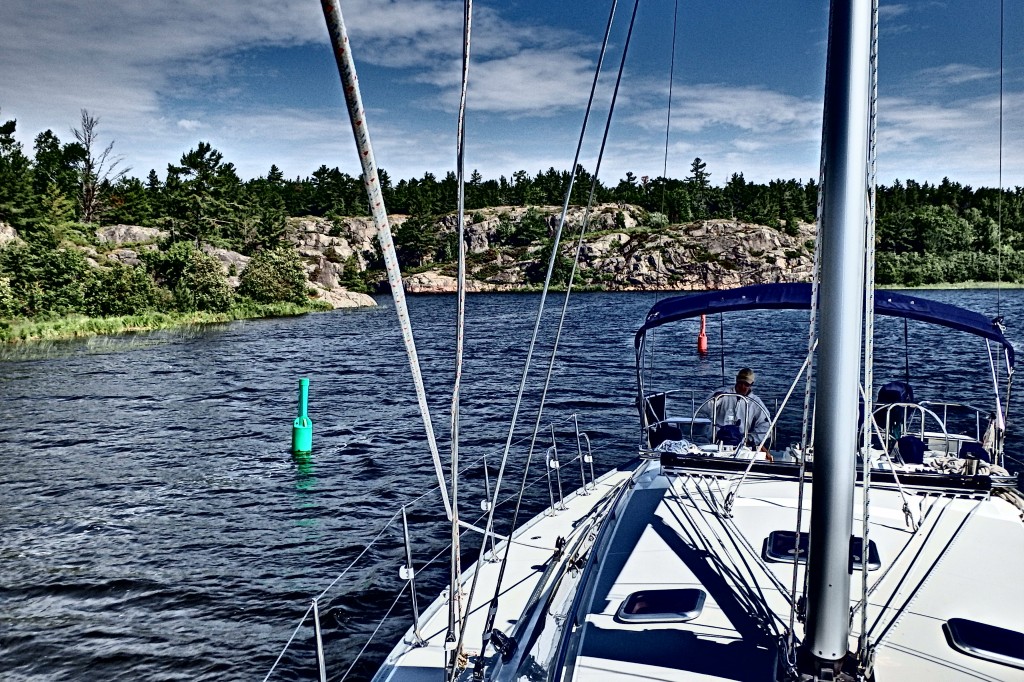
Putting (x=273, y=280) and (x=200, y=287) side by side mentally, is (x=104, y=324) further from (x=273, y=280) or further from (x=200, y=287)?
(x=273, y=280)

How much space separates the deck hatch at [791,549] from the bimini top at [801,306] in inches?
160

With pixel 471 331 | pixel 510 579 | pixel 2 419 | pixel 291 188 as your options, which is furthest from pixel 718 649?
pixel 291 188

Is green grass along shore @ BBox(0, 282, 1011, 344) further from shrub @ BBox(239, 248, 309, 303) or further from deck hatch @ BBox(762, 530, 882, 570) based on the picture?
deck hatch @ BBox(762, 530, 882, 570)

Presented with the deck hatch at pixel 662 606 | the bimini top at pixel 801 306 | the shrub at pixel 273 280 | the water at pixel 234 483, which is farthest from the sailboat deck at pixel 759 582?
the shrub at pixel 273 280

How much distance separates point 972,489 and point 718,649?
3.38 metres

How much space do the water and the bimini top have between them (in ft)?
14.6

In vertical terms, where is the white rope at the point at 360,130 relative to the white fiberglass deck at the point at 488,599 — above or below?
above

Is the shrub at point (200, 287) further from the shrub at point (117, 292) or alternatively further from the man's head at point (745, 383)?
the man's head at point (745, 383)

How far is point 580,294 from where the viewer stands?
10031 centimetres

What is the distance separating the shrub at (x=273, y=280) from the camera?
6444 cm

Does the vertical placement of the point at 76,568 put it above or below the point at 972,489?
below

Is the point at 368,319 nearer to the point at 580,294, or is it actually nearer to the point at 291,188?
the point at 580,294

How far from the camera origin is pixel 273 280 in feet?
216

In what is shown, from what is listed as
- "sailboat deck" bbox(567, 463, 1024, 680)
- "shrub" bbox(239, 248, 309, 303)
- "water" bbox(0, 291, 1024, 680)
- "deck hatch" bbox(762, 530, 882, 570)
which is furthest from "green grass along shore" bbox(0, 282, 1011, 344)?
"deck hatch" bbox(762, 530, 882, 570)
